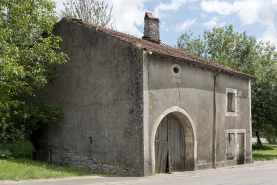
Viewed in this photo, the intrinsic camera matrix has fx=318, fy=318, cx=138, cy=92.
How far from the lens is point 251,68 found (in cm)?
2470

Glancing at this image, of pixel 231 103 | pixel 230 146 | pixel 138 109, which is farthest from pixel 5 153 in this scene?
pixel 231 103

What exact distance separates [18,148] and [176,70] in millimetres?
7972

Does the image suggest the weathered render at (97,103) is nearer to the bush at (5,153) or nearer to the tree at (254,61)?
the bush at (5,153)

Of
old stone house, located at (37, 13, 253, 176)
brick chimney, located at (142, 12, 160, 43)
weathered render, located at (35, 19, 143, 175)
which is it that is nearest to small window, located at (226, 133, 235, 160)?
old stone house, located at (37, 13, 253, 176)

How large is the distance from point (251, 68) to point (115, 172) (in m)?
16.1

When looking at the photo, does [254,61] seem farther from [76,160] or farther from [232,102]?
[76,160]

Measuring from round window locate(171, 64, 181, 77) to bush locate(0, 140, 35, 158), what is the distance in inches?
298

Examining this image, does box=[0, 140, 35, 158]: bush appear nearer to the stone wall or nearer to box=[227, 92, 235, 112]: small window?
the stone wall

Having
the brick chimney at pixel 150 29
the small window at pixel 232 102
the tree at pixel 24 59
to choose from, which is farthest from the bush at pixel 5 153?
the small window at pixel 232 102

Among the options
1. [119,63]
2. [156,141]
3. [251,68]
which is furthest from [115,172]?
[251,68]

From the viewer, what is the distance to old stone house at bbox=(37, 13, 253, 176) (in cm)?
1257

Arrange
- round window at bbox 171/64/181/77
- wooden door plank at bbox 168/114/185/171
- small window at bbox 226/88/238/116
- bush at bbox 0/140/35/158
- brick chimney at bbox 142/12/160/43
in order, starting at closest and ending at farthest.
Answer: round window at bbox 171/64/181/77
wooden door plank at bbox 168/114/185/171
bush at bbox 0/140/35/158
small window at bbox 226/88/238/116
brick chimney at bbox 142/12/160/43

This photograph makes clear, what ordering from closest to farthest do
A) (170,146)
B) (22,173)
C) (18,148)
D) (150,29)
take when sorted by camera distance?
(22,173)
(170,146)
(18,148)
(150,29)

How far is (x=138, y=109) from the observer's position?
40.6 feet
